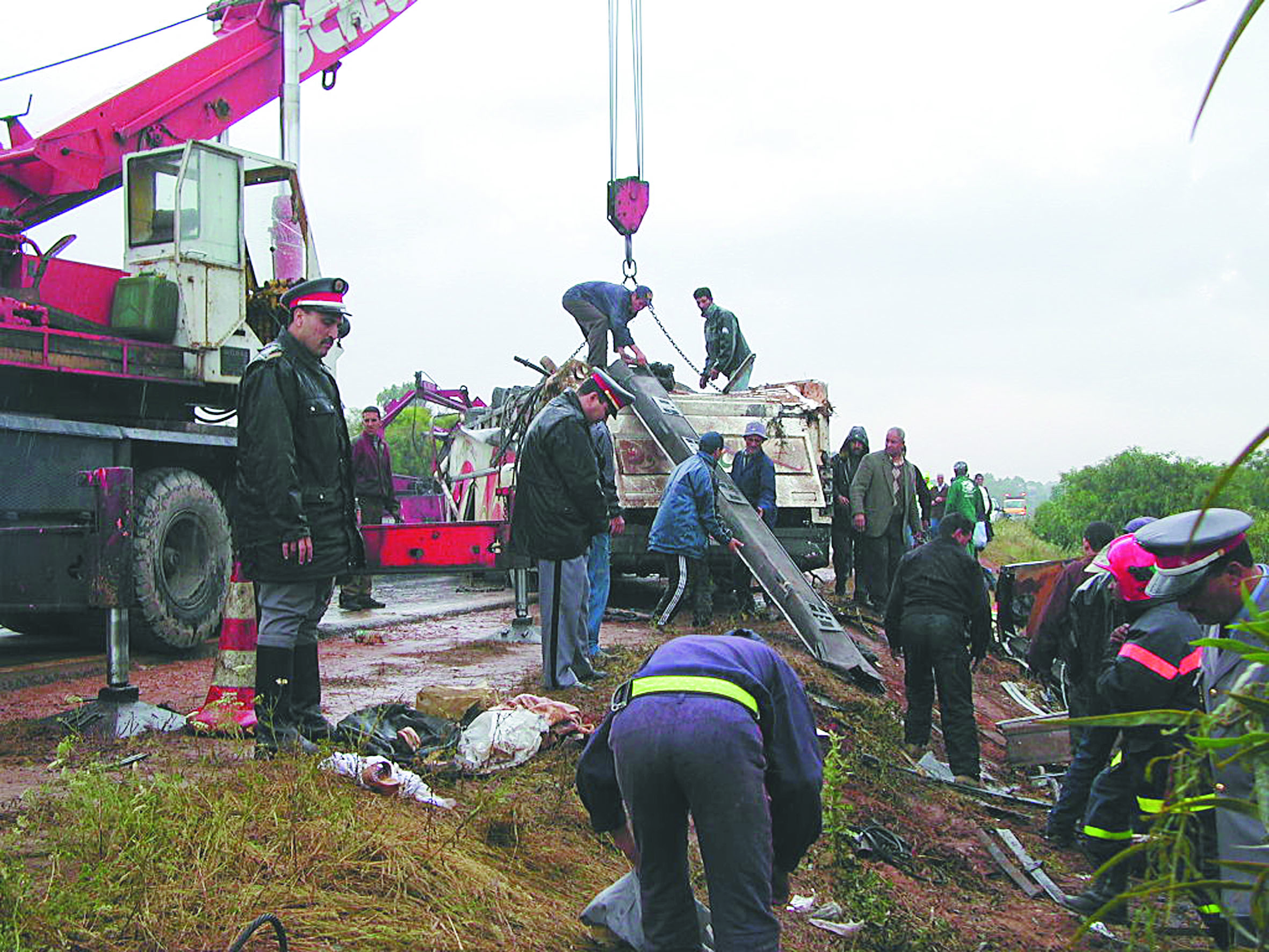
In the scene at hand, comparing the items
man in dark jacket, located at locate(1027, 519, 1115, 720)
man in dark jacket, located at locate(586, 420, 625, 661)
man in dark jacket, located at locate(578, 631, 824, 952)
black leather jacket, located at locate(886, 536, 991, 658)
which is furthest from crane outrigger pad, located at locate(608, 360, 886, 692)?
man in dark jacket, located at locate(578, 631, 824, 952)

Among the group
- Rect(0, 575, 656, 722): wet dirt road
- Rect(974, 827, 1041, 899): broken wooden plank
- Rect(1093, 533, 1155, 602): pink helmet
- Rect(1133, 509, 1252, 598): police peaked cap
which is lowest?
Rect(974, 827, 1041, 899): broken wooden plank

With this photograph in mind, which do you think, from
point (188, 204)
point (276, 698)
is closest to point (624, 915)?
point (276, 698)

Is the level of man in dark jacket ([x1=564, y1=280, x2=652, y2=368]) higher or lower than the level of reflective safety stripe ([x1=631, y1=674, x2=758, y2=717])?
higher

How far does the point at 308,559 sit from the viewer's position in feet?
15.1

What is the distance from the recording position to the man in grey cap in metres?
2.71

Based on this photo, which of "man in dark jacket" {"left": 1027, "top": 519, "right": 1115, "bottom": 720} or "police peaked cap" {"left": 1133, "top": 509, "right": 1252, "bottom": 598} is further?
"man in dark jacket" {"left": 1027, "top": 519, "right": 1115, "bottom": 720}

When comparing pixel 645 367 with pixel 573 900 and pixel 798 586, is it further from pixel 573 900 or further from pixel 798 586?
pixel 573 900

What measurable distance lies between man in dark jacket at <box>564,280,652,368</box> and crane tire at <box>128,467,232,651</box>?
4.20 metres

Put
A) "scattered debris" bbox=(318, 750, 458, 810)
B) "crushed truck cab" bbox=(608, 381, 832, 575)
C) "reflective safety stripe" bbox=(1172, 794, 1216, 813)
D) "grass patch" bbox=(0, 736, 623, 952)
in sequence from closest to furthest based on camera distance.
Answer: "reflective safety stripe" bbox=(1172, 794, 1216, 813) → "grass patch" bbox=(0, 736, 623, 952) → "scattered debris" bbox=(318, 750, 458, 810) → "crushed truck cab" bbox=(608, 381, 832, 575)

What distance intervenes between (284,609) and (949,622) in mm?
4210

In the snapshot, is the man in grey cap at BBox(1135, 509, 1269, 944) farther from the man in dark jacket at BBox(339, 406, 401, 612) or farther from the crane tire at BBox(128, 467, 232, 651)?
the man in dark jacket at BBox(339, 406, 401, 612)

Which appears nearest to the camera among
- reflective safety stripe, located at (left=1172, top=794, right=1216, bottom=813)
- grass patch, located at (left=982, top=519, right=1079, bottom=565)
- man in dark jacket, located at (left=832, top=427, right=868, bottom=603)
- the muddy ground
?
reflective safety stripe, located at (left=1172, top=794, right=1216, bottom=813)

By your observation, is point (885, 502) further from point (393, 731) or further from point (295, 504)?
point (295, 504)

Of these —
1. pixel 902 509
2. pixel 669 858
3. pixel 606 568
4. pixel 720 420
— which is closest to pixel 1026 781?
pixel 606 568
